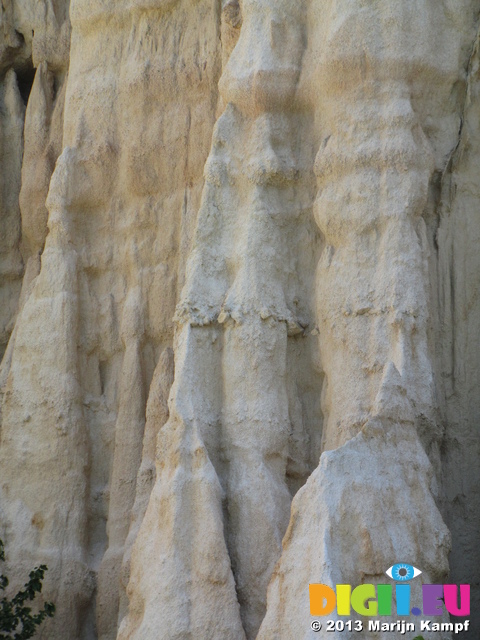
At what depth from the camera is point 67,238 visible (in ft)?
37.8

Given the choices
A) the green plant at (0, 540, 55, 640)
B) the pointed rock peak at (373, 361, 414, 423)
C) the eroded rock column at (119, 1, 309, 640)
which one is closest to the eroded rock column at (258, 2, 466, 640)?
the pointed rock peak at (373, 361, 414, 423)

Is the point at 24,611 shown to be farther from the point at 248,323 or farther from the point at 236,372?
the point at 248,323

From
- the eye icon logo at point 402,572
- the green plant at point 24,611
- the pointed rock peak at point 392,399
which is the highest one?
the pointed rock peak at point 392,399

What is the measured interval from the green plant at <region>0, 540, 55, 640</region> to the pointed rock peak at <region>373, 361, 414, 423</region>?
11.4ft

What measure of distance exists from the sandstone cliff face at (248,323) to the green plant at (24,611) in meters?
0.55

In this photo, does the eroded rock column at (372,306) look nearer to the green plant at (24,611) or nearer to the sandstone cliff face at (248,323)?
the sandstone cliff face at (248,323)

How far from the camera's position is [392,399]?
849 cm

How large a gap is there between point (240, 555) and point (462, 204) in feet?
11.6

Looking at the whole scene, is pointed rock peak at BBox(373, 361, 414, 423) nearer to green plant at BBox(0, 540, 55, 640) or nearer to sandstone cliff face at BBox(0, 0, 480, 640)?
sandstone cliff face at BBox(0, 0, 480, 640)

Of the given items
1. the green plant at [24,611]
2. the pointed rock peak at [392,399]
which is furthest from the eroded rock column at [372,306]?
the green plant at [24,611]

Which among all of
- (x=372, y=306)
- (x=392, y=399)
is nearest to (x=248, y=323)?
(x=372, y=306)

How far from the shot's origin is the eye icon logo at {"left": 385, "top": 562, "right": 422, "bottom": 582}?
7.88 metres

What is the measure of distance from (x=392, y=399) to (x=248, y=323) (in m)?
1.62

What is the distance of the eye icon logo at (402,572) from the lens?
7.88 metres
